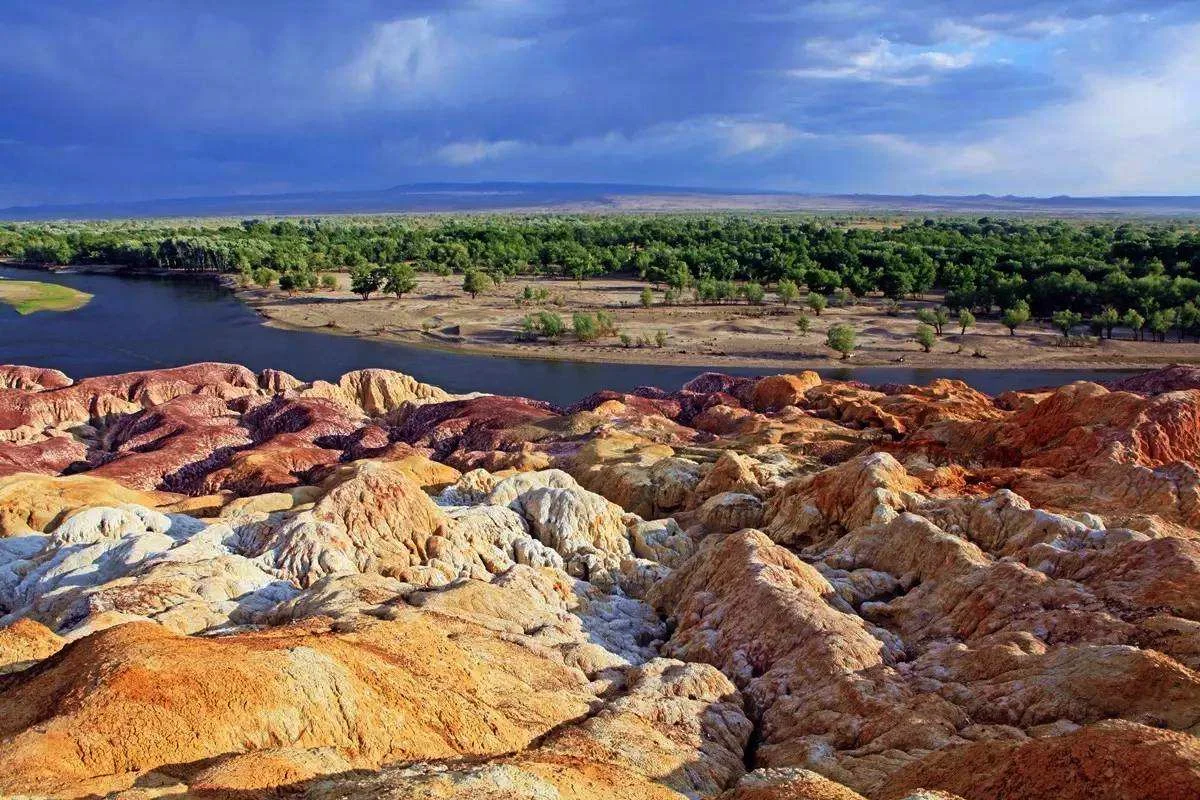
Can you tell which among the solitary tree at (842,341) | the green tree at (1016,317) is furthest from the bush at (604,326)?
the green tree at (1016,317)

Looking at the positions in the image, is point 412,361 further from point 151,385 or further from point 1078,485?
point 1078,485

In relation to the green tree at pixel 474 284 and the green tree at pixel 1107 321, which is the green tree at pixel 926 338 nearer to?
the green tree at pixel 1107 321

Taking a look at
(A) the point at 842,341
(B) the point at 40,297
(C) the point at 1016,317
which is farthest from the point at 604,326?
(B) the point at 40,297

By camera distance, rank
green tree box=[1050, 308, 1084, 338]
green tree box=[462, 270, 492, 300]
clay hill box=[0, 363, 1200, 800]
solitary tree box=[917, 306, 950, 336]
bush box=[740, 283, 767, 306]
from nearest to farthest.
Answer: clay hill box=[0, 363, 1200, 800] → green tree box=[1050, 308, 1084, 338] → solitary tree box=[917, 306, 950, 336] → bush box=[740, 283, 767, 306] → green tree box=[462, 270, 492, 300]

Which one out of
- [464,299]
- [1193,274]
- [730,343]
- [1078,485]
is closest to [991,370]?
[730,343]

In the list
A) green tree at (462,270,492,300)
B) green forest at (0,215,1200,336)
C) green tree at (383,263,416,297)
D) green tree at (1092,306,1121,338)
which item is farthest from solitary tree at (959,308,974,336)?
green tree at (383,263,416,297)

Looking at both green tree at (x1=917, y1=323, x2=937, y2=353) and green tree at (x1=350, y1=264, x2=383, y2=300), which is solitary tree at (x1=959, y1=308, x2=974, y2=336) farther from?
green tree at (x1=350, y1=264, x2=383, y2=300)
